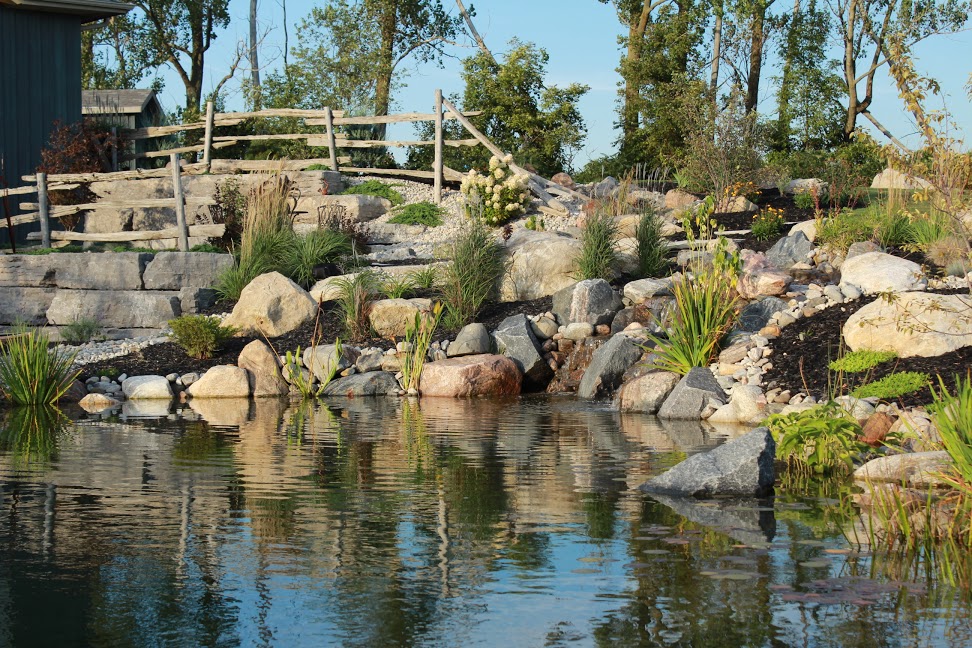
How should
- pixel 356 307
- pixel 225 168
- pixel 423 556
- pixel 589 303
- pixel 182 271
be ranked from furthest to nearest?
pixel 225 168
pixel 182 271
pixel 356 307
pixel 589 303
pixel 423 556

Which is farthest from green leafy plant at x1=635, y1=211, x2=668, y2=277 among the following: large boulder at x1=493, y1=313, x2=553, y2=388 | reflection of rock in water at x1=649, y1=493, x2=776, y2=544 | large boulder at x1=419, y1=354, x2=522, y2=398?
reflection of rock in water at x1=649, y1=493, x2=776, y2=544

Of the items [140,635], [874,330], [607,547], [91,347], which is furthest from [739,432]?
[91,347]

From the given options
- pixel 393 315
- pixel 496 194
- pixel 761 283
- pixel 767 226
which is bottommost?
pixel 393 315

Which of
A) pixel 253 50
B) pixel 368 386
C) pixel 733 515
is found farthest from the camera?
pixel 253 50

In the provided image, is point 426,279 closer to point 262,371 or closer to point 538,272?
point 538,272

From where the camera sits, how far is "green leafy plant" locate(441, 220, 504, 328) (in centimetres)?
1452

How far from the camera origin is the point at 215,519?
5.95m

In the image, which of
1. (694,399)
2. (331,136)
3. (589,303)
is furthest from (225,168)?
(694,399)

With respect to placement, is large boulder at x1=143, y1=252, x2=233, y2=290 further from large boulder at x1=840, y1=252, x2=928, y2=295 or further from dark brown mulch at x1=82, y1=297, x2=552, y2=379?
large boulder at x1=840, y1=252, x2=928, y2=295

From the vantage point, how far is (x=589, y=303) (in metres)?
13.9

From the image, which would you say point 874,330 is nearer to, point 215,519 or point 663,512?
point 663,512

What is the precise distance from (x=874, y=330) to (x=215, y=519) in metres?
6.80

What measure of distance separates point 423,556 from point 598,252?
10.2 meters

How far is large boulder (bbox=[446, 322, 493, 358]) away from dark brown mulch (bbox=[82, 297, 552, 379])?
0.59 m
